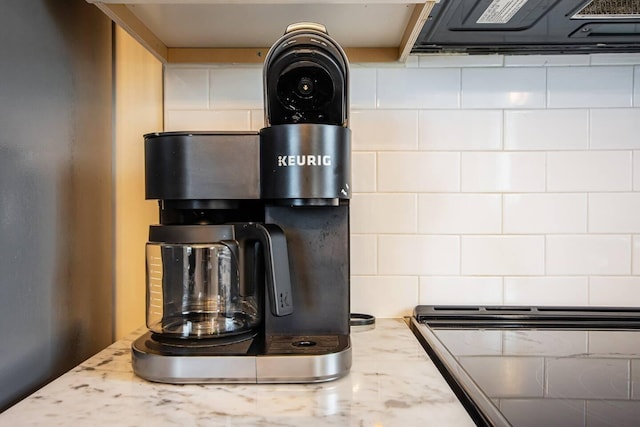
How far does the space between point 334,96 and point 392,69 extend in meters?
0.37

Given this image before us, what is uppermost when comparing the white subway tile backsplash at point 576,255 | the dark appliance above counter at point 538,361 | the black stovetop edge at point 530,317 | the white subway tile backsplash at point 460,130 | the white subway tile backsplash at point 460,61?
the white subway tile backsplash at point 460,61

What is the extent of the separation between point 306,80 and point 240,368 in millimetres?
386

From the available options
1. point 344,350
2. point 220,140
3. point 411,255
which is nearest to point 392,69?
point 411,255

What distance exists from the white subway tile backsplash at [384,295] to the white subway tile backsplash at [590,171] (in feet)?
1.13

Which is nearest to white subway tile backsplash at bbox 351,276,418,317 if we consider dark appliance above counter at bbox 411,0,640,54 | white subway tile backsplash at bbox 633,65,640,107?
dark appliance above counter at bbox 411,0,640,54

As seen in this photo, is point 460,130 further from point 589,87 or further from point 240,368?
point 240,368

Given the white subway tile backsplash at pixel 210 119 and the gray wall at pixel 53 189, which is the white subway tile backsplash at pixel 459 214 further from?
the gray wall at pixel 53 189

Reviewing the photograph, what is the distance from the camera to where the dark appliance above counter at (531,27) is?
85 centimetres

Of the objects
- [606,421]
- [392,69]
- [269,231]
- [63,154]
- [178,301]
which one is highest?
[392,69]

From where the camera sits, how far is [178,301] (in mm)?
760

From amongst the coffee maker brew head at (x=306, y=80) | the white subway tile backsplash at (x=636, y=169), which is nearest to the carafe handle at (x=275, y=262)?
the coffee maker brew head at (x=306, y=80)

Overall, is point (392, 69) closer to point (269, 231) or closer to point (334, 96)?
point (334, 96)

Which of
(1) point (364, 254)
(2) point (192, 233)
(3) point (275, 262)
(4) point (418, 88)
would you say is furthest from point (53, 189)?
(4) point (418, 88)

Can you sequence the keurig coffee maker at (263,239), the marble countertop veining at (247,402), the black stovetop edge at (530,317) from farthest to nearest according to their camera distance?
1. the black stovetop edge at (530,317)
2. the keurig coffee maker at (263,239)
3. the marble countertop veining at (247,402)
